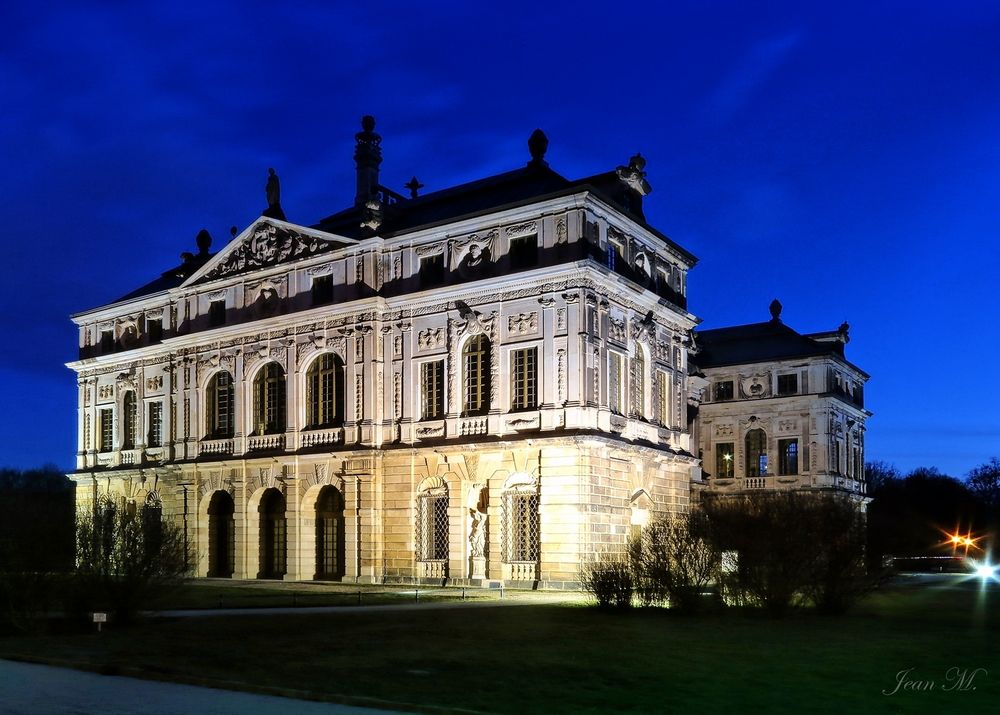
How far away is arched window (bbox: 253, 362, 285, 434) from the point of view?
47688 mm

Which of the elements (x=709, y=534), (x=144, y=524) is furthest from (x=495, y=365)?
(x=144, y=524)

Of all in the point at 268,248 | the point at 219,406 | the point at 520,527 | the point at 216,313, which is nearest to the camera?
the point at 520,527

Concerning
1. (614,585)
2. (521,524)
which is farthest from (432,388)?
(614,585)

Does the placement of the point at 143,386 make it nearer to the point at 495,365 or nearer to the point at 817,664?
the point at 495,365

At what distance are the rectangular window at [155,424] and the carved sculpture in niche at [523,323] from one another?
2236 cm

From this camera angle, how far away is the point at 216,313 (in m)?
51.0

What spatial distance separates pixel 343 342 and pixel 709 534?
23196mm

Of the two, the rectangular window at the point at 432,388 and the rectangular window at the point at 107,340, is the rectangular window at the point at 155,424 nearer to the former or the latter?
the rectangular window at the point at 107,340

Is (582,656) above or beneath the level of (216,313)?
beneath

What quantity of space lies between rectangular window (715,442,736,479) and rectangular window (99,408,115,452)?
Answer: 124 feet

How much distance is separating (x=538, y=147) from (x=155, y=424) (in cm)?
2441

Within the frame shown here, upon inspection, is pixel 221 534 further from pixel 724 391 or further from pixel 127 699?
pixel 127 699

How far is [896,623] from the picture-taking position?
862 inches

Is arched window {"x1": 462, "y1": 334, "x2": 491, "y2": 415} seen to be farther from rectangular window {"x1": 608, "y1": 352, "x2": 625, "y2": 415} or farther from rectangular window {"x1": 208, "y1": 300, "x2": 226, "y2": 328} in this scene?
rectangular window {"x1": 208, "y1": 300, "x2": 226, "y2": 328}
